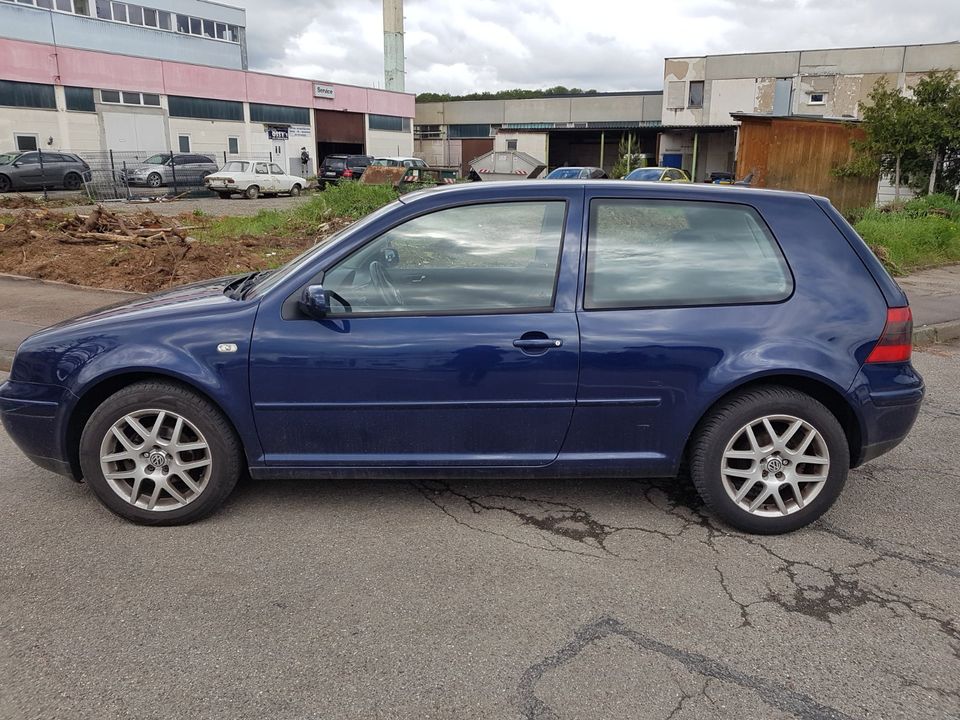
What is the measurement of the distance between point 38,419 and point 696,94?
52310 millimetres

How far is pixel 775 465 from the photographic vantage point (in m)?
3.65

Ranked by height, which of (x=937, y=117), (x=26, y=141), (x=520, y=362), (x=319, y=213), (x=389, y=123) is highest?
(x=389, y=123)

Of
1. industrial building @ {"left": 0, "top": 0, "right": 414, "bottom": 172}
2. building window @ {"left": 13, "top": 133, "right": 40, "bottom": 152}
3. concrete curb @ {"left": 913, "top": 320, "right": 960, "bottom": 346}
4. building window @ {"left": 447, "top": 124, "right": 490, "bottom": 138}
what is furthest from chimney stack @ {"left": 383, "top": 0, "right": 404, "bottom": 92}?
concrete curb @ {"left": 913, "top": 320, "right": 960, "bottom": 346}

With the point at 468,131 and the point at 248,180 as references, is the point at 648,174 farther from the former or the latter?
the point at 468,131

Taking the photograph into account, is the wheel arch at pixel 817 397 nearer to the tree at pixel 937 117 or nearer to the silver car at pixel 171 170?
the tree at pixel 937 117

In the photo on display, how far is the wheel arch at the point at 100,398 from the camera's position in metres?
3.62

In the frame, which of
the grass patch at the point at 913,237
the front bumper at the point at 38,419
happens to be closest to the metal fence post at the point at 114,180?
the grass patch at the point at 913,237

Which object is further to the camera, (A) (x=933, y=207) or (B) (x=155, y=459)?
(A) (x=933, y=207)

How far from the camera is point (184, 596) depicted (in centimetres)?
316

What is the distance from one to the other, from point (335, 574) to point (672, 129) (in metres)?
41.1

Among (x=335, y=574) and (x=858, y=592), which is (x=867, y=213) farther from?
(x=335, y=574)

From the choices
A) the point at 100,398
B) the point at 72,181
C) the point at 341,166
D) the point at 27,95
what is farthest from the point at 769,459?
the point at 27,95

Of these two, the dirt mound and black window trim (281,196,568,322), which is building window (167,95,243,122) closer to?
the dirt mound

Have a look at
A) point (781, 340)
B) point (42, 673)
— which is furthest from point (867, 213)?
point (42, 673)
